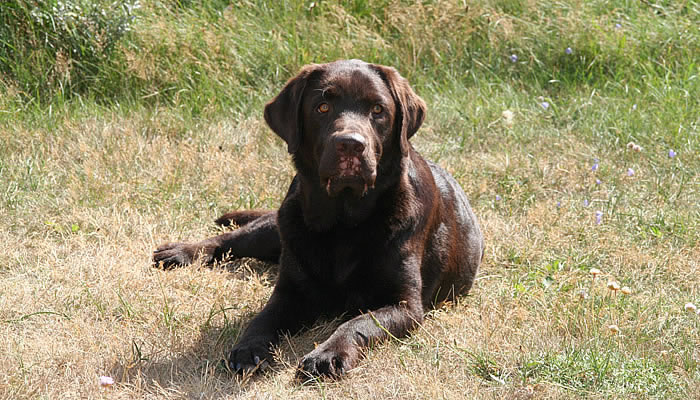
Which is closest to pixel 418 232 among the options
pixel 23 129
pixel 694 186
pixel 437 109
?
pixel 694 186

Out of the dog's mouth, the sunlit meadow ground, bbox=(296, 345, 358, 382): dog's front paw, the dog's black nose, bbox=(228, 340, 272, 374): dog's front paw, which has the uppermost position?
the dog's black nose

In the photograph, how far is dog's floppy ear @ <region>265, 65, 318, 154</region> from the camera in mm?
3959

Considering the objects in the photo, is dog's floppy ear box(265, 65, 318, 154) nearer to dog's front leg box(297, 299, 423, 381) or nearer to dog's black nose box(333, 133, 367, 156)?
dog's black nose box(333, 133, 367, 156)

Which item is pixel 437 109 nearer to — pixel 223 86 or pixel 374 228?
pixel 223 86

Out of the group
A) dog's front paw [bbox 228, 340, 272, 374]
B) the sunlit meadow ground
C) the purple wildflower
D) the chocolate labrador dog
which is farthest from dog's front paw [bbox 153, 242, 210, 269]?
the purple wildflower

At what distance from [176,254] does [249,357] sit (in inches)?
53.7

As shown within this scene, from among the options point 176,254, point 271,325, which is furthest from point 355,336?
point 176,254

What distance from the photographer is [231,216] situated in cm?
518

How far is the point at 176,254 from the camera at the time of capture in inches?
186

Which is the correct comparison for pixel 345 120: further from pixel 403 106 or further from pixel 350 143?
pixel 403 106

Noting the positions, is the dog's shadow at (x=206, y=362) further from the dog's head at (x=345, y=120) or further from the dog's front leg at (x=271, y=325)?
the dog's head at (x=345, y=120)

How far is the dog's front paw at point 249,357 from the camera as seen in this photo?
3473 mm

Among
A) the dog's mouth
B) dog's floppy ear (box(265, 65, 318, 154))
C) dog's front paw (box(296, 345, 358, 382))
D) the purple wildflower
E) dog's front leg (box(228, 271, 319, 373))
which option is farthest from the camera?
dog's floppy ear (box(265, 65, 318, 154))

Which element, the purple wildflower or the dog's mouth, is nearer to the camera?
the purple wildflower
